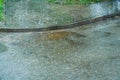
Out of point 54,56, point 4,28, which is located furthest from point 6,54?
point 4,28

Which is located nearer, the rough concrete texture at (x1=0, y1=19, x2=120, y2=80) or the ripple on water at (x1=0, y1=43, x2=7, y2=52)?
the rough concrete texture at (x1=0, y1=19, x2=120, y2=80)

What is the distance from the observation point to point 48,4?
14719 mm

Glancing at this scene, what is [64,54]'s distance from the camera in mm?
8648

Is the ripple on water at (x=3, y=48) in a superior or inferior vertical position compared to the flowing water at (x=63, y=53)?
inferior

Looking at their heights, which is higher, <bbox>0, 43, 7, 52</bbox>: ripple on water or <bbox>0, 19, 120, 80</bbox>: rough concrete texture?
<bbox>0, 19, 120, 80</bbox>: rough concrete texture

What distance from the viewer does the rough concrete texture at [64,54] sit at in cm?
736

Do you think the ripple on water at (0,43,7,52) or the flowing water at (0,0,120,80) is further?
the ripple on water at (0,43,7,52)

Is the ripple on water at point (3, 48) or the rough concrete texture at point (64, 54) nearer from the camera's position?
the rough concrete texture at point (64, 54)

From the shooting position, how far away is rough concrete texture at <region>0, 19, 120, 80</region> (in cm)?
736

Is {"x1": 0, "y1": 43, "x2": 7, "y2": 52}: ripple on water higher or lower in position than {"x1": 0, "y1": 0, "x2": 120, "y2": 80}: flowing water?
lower

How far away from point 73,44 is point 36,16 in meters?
3.62

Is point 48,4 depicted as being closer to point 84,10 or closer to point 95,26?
point 84,10

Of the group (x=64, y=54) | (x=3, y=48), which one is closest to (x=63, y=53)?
(x=64, y=54)

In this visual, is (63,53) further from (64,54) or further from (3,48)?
(3,48)
